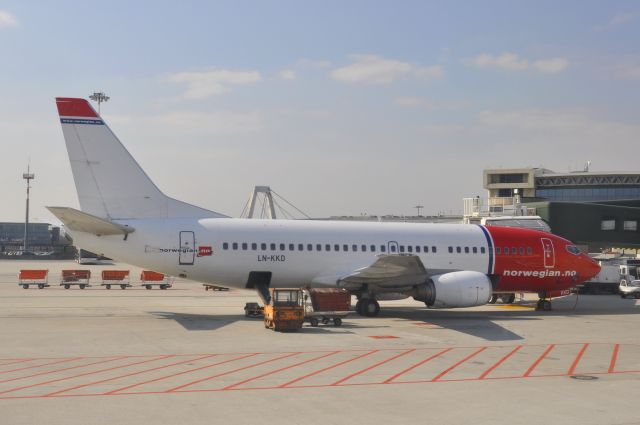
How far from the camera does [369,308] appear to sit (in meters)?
28.9

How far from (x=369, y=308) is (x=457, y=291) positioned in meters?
3.60

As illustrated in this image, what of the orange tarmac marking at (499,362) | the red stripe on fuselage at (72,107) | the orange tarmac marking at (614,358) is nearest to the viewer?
the orange tarmac marking at (499,362)

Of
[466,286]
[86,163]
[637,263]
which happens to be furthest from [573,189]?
[86,163]

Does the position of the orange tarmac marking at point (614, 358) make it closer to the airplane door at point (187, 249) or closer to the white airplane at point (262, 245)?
the white airplane at point (262, 245)

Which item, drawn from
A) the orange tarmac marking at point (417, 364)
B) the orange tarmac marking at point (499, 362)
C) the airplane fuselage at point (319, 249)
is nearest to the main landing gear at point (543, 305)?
the airplane fuselage at point (319, 249)

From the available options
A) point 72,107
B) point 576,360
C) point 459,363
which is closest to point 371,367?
point 459,363

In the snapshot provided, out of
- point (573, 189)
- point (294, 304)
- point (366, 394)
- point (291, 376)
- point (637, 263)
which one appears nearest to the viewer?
point (366, 394)

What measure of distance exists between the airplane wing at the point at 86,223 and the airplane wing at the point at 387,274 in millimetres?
8213

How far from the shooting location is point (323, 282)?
97.3 ft

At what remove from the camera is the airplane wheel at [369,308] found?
94.7 ft

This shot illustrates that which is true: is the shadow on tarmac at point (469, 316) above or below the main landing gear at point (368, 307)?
below

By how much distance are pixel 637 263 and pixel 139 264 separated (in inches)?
1634

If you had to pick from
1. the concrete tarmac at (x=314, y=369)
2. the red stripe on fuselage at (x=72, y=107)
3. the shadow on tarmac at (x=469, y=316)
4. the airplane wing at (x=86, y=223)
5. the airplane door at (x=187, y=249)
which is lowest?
the concrete tarmac at (x=314, y=369)

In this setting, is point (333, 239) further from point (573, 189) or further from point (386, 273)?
point (573, 189)
